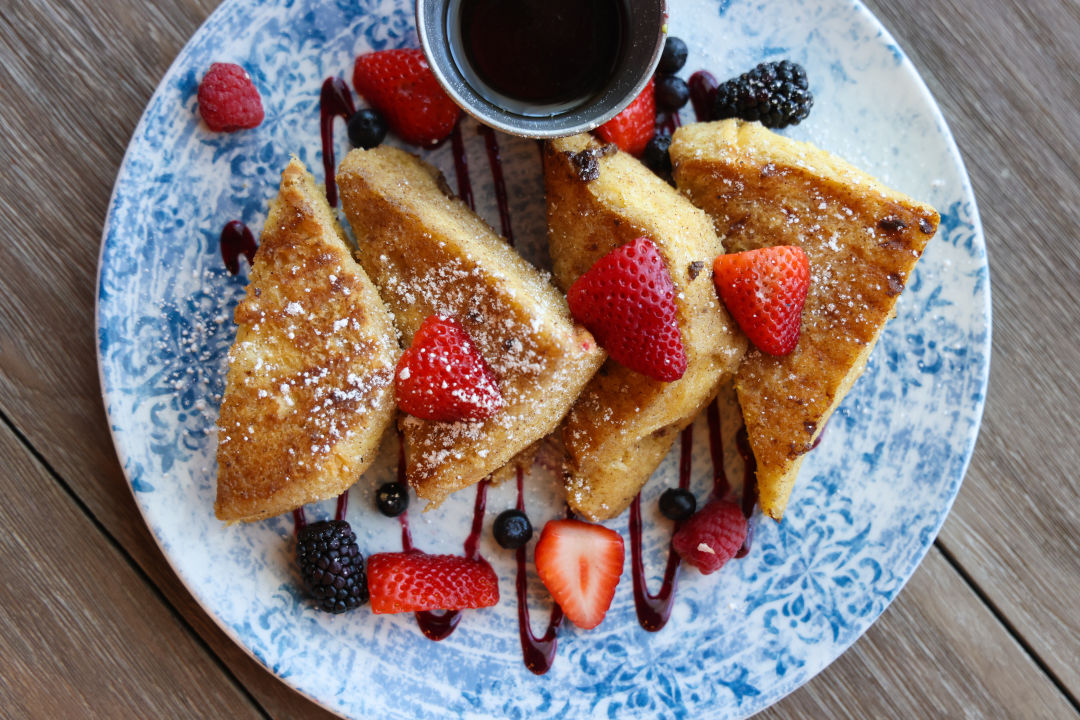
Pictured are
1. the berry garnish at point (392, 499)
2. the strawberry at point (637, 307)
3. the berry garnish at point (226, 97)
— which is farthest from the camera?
the berry garnish at point (392, 499)

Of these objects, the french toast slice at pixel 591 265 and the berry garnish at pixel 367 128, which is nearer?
the french toast slice at pixel 591 265

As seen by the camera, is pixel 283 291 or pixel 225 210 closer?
pixel 283 291

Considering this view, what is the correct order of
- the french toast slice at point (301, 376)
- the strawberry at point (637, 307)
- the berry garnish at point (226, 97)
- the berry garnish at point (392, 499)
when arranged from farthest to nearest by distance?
the berry garnish at point (392, 499) → the berry garnish at point (226, 97) → the french toast slice at point (301, 376) → the strawberry at point (637, 307)

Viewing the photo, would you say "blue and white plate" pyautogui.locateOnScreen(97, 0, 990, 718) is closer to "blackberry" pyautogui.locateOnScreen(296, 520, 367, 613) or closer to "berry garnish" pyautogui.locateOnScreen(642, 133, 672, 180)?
"blackberry" pyautogui.locateOnScreen(296, 520, 367, 613)

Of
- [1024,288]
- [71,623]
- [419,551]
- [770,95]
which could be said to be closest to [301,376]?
[419,551]

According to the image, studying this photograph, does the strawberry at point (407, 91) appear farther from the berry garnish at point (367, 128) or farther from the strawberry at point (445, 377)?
the strawberry at point (445, 377)

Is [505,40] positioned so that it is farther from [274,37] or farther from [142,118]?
[142,118]

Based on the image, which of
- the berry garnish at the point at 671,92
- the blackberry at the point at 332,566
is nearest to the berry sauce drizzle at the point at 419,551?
the blackberry at the point at 332,566

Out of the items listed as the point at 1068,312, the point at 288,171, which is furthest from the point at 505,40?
the point at 1068,312

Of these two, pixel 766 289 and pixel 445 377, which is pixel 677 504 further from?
pixel 445 377
